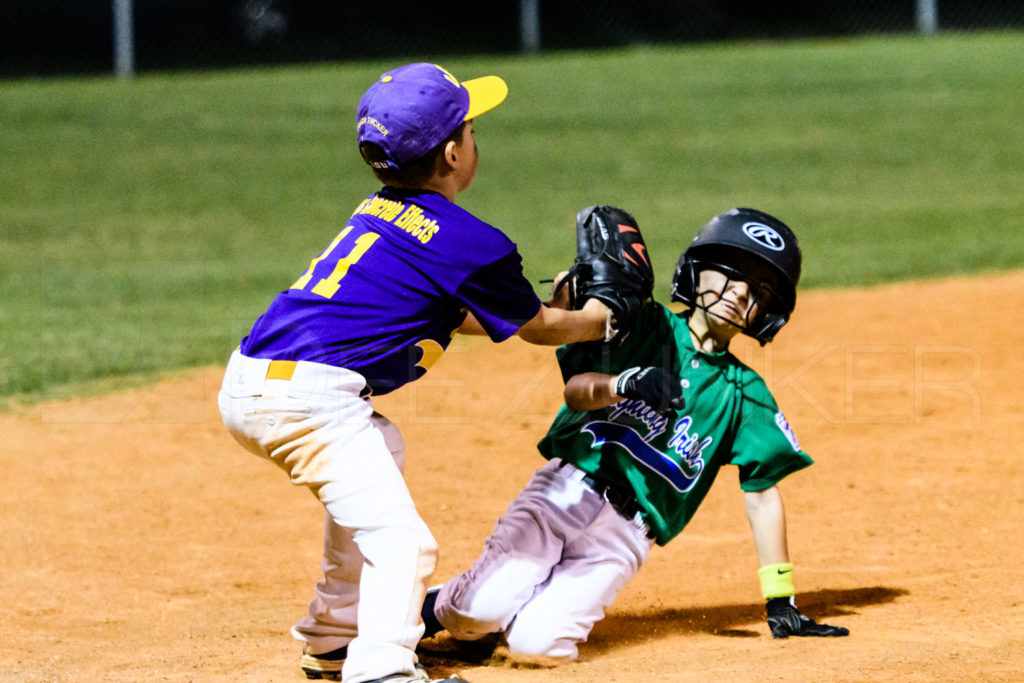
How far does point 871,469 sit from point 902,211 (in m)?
7.25

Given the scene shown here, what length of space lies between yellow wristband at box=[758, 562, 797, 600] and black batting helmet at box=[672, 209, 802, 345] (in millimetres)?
687

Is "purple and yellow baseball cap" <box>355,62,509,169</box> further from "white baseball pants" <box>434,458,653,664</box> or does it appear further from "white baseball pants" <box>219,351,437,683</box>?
"white baseball pants" <box>434,458,653,664</box>

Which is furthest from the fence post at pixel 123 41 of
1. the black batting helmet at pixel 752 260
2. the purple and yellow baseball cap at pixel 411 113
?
the purple and yellow baseball cap at pixel 411 113

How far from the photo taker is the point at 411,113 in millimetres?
3238

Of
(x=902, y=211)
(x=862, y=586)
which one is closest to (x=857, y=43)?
(x=902, y=211)

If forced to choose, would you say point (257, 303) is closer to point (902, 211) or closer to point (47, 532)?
point (47, 532)

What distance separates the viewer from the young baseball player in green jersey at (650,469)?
12.4 feet

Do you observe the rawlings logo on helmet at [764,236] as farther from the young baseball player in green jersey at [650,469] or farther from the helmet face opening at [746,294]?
the helmet face opening at [746,294]

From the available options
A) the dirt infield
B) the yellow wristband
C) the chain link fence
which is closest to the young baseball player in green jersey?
the yellow wristband

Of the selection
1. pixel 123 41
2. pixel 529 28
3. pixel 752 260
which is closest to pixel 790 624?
pixel 752 260

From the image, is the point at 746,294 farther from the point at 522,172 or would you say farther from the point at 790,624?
the point at 522,172

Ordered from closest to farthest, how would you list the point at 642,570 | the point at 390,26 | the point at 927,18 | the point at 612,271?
the point at 612,271, the point at 642,570, the point at 927,18, the point at 390,26

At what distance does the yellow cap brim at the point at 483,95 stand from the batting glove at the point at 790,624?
5.55 ft

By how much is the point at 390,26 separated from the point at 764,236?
19497mm
